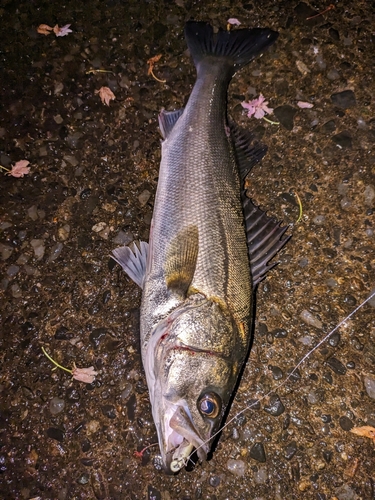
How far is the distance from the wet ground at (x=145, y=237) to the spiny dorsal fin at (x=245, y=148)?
137mm

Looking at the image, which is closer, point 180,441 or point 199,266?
point 180,441

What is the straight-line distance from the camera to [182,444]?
2266 mm

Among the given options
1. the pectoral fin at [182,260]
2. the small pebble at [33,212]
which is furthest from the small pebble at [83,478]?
the small pebble at [33,212]

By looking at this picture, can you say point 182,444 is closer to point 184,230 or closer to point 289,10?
point 184,230

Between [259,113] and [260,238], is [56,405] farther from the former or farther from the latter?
[259,113]

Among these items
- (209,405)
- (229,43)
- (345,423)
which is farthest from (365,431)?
(229,43)

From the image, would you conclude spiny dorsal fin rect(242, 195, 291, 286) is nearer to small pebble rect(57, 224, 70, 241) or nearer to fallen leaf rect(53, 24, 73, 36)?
small pebble rect(57, 224, 70, 241)

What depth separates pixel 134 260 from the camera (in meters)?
2.99

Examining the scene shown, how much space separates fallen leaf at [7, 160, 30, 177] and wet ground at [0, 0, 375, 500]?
0.16ft

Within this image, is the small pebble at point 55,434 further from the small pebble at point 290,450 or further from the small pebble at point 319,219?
the small pebble at point 319,219

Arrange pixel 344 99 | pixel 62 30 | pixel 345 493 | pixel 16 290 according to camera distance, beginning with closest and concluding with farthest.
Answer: pixel 345 493, pixel 16 290, pixel 344 99, pixel 62 30

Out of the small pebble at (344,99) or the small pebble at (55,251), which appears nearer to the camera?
the small pebble at (55,251)

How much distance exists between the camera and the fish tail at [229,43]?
349 cm

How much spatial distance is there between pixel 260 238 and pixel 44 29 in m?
3.03
